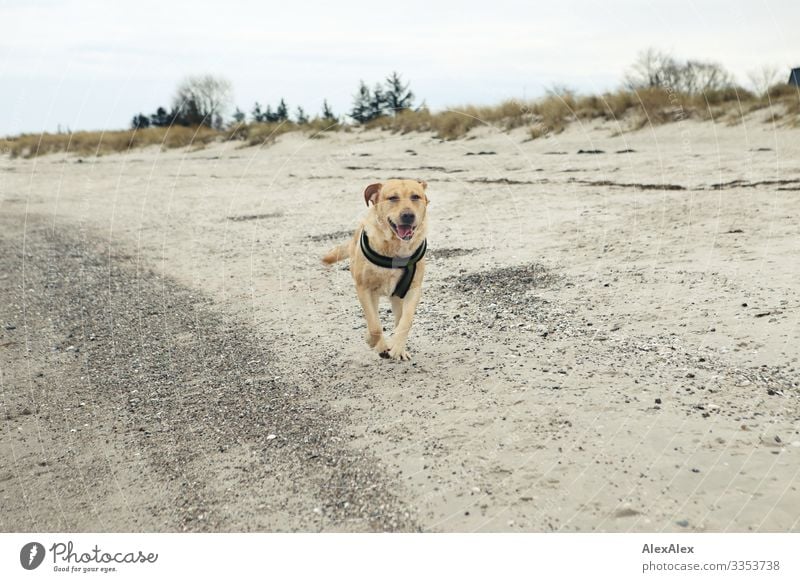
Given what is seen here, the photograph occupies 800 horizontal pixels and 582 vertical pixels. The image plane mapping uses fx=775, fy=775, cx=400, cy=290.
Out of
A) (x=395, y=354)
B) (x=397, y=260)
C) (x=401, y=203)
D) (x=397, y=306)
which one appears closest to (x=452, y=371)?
(x=395, y=354)

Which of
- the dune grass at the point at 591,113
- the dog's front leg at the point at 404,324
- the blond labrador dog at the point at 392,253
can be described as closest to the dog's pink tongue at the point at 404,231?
the blond labrador dog at the point at 392,253

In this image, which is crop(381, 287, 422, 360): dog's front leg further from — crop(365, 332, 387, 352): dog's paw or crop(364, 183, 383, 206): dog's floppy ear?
crop(364, 183, 383, 206): dog's floppy ear

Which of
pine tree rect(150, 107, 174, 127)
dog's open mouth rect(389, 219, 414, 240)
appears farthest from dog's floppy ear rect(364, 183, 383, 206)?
pine tree rect(150, 107, 174, 127)

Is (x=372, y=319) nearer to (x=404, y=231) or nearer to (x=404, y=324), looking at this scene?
(x=404, y=324)

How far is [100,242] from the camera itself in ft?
39.6

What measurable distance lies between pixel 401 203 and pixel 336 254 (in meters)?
1.32

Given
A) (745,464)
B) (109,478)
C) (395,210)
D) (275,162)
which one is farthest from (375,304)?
(275,162)

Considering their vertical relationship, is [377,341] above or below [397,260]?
below

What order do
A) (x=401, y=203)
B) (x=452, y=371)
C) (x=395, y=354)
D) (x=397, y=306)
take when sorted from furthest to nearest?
(x=397, y=306)
(x=395, y=354)
(x=452, y=371)
(x=401, y=203)

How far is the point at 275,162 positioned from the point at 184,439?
1235cm

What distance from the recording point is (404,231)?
4.71m

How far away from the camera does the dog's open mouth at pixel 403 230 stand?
467 cm

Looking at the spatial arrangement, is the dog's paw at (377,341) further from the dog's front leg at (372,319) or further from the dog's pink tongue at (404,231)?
the dog's pink tongue at (404,231)

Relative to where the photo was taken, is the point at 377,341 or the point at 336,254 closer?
the point at 377,341
